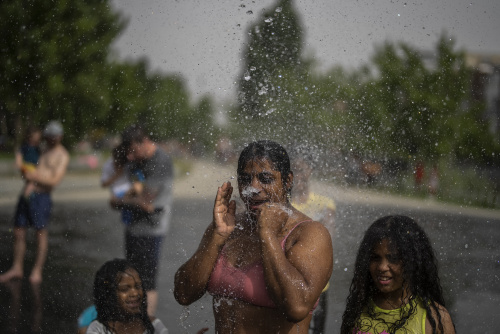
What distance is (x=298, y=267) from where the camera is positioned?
6.51 ft

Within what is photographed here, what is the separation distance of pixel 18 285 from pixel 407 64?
3.56m

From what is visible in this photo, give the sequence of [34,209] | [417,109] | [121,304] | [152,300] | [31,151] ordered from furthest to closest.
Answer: [31,151]
[34,209]
[417,109]
[152,300]
[121,304]

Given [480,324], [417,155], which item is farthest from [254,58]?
[480,324]

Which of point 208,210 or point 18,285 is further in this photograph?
point 18,285

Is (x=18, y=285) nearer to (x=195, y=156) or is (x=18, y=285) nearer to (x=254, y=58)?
(x=195, y=156)

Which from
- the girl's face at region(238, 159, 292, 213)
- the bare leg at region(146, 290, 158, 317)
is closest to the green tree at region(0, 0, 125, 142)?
the bare leg at region(146, 290, 158, 317)

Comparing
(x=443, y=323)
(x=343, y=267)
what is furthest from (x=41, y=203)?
(x=443, y=323)

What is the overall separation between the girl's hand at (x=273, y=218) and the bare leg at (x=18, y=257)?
3.50m

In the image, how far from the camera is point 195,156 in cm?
400

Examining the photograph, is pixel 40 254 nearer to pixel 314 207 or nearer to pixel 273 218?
pixel 314 207

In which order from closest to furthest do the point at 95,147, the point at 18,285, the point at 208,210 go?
the point at 208,210 → the point at 18,285 → the point at 95,147

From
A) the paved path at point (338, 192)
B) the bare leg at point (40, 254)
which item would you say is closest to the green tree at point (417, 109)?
the paved path at point (338, 192)

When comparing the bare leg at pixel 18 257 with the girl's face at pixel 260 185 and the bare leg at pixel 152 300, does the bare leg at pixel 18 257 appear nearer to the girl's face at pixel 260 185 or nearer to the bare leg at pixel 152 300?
the bare leg at pixel 152 300

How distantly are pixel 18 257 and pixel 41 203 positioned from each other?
0.50m
